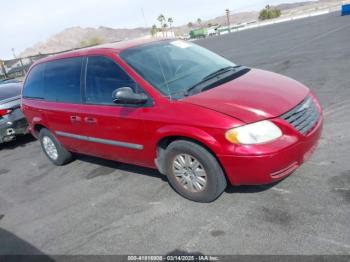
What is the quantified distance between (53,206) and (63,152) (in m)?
1.42

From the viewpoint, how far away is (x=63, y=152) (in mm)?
5949

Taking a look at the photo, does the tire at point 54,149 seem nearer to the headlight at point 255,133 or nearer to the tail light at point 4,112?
the tail light at point 4,112

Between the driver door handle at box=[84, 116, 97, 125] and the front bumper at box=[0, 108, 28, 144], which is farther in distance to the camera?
the front bumper at box=[0, 108, 28, 144]

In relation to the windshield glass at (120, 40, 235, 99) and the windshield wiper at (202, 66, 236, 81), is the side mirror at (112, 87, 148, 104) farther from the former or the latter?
the windshield wiper at (202, 66, 236, 81)

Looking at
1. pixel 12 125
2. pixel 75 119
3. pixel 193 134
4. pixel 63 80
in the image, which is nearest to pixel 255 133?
pixel 193 134

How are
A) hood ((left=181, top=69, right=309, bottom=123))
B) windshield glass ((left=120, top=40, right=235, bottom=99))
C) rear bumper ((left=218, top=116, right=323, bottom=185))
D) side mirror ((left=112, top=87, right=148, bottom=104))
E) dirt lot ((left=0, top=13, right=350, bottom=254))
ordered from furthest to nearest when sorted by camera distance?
windshield glass ((left=120, top=40, right=235, bottom=99))
side mirror ((left=112, top=87, right=148, bottom=104))
hood ((left=181, top=69, right=309, bottom=123))
rear bumper ((left=218, top=116, right=323, bottom=185))
dirt lot ((left=0, top=13, right=350, bottom=254))

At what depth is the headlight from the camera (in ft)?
11.0

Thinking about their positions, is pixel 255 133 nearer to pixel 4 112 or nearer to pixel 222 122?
pixel 222 122

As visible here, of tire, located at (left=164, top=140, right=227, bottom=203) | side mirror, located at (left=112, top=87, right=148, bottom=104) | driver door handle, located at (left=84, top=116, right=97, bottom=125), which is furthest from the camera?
driver door handle, located at (left=84, top=116, right=97, bottom=125)

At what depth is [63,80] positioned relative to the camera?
209 inches

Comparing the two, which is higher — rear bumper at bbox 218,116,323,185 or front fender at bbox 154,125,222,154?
front fender at bbox 154,125,222,154

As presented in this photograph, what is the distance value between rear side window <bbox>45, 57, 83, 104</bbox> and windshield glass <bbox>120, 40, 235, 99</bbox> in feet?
3.17

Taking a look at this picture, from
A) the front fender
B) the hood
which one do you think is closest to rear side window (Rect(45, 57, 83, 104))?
the front fender

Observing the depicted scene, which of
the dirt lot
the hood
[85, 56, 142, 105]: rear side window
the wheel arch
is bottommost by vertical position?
the dirt lot
